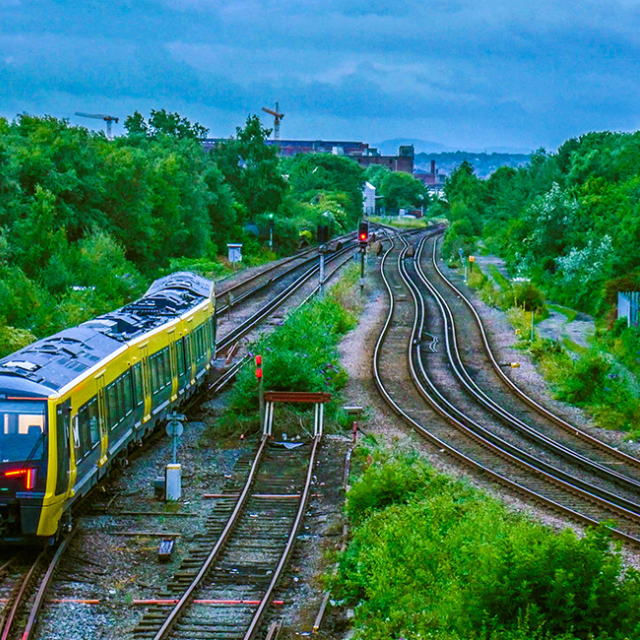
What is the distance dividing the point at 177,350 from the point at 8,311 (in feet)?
25.8

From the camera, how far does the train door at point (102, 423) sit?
14703 millimetres

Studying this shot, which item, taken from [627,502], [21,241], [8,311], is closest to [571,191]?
[21,241]

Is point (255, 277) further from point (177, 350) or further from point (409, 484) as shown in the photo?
point (409, 484)

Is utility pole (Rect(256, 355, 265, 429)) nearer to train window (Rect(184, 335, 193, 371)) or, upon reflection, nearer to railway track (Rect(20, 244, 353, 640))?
railway track (Rect(20, 244, 353, 640))

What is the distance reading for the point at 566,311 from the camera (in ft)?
130

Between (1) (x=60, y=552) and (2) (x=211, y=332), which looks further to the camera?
(2) (x=211, y=332)

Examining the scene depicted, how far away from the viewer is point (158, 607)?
11.3 meters

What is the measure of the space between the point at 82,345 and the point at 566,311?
2784 centimetres

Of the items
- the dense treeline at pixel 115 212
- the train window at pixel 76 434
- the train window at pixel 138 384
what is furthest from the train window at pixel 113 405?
the dense treeline at pixel 115 212

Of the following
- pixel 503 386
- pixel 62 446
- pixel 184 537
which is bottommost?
pixel 184 537

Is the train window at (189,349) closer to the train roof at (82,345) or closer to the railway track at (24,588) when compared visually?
the train roof at (82,345)

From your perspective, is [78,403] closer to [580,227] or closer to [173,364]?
[173,364]

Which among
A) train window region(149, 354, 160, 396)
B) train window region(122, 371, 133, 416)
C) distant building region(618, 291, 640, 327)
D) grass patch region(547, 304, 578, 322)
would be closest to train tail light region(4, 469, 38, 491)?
train window region(122, 371, 133, 416)

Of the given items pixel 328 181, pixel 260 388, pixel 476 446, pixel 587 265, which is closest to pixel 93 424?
pixel 260 388
